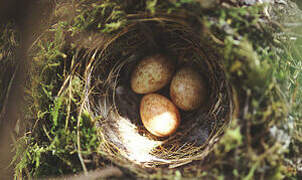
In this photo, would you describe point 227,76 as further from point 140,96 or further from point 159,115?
point 140,96

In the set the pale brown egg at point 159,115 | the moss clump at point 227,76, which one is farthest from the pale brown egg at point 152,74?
the moss clump at point 227,76

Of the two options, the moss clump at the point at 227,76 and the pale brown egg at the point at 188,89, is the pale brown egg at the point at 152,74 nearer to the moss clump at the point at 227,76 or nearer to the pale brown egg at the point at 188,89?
the pale brown egg at the point at 188,89

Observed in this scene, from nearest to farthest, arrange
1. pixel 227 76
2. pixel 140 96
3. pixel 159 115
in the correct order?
pixel 227 76
pixel 159 115
pixel 140 96

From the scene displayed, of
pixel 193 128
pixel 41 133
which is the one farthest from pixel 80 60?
pixel 193 128

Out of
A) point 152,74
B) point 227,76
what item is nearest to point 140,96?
point 152,74

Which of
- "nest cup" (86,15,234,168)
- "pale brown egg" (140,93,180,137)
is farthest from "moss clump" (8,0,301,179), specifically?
"pale brown egg" (140,93,180,137)

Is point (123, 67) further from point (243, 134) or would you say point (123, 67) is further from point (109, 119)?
point (243, 134)
